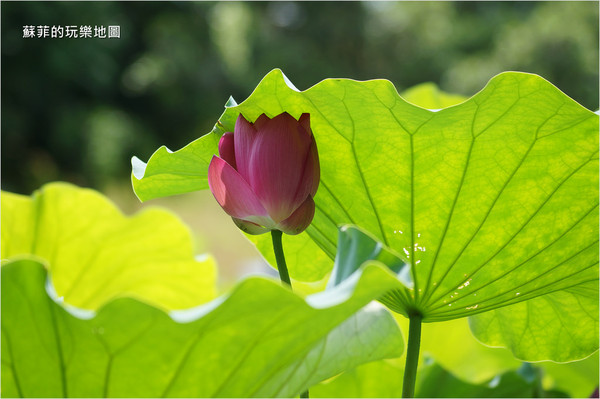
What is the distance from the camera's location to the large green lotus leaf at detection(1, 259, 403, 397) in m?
0.23

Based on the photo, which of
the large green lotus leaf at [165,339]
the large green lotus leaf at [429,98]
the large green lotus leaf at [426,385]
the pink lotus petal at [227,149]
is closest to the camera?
the large green lotus leaf at [165,339]

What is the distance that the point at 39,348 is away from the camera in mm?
262

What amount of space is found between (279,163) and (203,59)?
475 inches

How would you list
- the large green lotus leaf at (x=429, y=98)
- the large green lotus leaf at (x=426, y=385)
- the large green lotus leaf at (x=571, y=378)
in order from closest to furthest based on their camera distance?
1. the large green lotus leaf at (x=426, y=385)
2. the large green lotus leaf at (x=571, y=378)
3. the large green lotus leaf at (x=429, y=98)

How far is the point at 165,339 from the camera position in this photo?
0.25m

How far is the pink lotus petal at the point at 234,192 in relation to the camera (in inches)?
12.5

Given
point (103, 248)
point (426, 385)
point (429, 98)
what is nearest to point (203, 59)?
point (429, 98)

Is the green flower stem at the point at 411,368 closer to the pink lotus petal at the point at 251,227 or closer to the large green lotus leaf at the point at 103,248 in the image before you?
the pink lotus petal at the point at 251,227

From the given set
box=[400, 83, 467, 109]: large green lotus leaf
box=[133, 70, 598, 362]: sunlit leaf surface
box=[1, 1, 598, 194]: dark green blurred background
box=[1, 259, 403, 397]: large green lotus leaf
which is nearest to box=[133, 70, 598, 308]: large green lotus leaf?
box=[133, 70, 598, 362]: sunlit leaf surface

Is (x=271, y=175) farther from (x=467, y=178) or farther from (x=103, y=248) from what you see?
(x=103, y=248)

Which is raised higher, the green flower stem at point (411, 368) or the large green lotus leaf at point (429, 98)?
the large green lotus leaf at point (429, 98)

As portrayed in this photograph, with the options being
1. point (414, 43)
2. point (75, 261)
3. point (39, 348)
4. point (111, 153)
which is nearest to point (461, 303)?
point (39, 348)

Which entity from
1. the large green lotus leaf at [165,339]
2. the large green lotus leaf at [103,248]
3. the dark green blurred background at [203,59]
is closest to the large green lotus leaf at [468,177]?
the large green lotus leaf at [165,339]

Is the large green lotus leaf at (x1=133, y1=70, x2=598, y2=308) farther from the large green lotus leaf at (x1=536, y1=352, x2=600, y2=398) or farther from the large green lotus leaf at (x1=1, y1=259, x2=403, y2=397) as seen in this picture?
the large green lotus leaf at (x1=536, y1=352, x2=600, y2=398)
